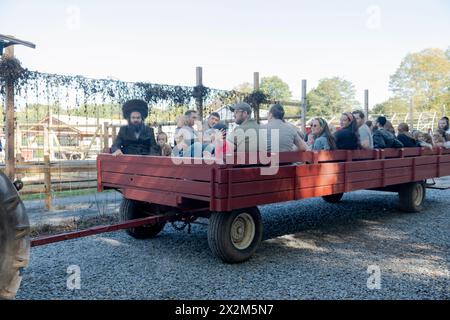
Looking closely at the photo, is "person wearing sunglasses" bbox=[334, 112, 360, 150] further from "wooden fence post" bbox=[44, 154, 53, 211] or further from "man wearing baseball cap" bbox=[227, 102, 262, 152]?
"wooden fence post" bbox=[44, 154, 53, 211]

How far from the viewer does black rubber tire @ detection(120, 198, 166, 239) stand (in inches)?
213

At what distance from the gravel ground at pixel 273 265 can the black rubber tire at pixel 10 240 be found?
0.81 meters

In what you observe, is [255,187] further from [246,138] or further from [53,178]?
[53,178]

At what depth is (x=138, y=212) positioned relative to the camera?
18.0ft

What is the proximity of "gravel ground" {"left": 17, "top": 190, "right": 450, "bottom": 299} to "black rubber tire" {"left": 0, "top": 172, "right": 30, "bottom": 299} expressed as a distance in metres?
0.81

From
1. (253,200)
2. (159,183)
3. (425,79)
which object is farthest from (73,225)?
(425,79)

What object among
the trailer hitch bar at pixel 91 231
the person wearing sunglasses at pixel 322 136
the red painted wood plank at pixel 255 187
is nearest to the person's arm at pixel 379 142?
the person wearing sunglasses at pixel 322 136

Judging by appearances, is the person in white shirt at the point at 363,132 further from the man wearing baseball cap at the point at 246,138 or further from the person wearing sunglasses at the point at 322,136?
the man wearing baseball cap at the point at 246,138

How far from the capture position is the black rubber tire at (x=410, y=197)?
7.44 metres

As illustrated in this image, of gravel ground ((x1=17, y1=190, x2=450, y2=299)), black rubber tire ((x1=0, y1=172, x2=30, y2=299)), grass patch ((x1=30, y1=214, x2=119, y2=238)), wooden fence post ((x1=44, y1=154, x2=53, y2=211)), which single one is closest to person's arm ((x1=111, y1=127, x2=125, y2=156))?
gravel ground ((x1=17, y1=190, x2=450, y2=299))

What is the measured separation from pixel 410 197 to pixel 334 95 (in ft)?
246

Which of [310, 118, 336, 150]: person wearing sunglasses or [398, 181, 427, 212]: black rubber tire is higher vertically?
[310, 118, 336, 150]: person wearing sunglasses
